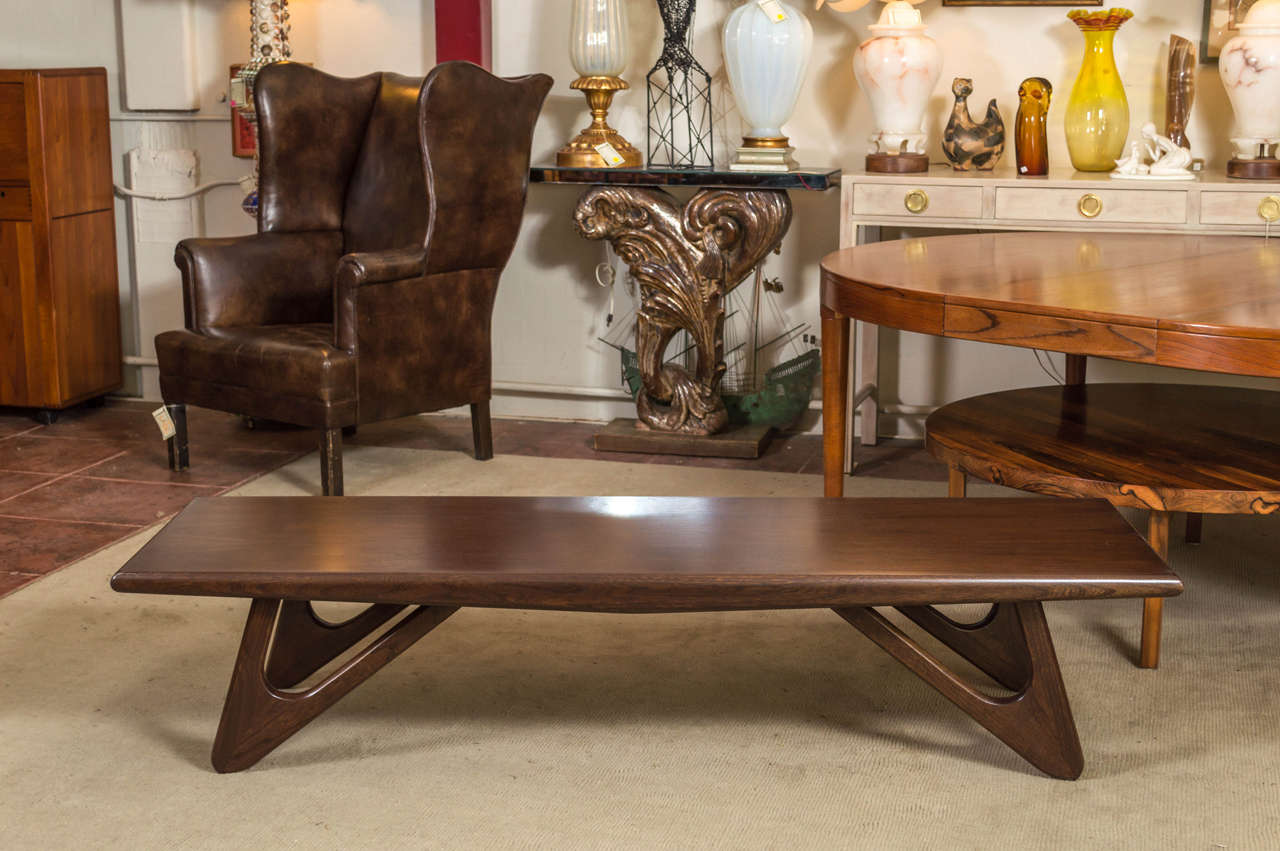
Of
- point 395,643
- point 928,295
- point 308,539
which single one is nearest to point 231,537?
point 308,539

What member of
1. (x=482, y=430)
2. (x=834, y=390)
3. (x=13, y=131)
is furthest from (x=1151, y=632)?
(x=13, y=131)

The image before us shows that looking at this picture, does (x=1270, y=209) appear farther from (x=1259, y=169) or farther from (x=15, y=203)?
(x=15, y=203)

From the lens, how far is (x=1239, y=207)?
3.43 m

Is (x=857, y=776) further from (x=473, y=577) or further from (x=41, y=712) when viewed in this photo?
(x=41, y=712)

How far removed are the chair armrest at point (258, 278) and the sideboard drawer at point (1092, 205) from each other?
1917mm

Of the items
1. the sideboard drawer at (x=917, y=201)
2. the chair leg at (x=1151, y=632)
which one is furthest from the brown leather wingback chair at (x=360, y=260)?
the chair leg at (x=1151, y=632)

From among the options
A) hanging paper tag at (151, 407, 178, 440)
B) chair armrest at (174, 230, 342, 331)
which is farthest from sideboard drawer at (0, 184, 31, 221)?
hanging paper tag at (151, 407, 178, 440)

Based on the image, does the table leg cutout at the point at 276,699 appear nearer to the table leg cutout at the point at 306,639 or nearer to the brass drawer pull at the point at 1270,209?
the table leg cutout at the point at 306,639

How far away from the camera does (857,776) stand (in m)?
2.06

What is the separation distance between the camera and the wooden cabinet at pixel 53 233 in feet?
14.2

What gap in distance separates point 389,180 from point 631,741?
7.34 feet

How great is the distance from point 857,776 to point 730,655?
507mm

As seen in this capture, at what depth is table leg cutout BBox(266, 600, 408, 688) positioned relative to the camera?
2.23 m

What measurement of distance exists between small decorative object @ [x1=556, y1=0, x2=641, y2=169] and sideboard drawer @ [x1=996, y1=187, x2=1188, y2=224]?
3.63ft
